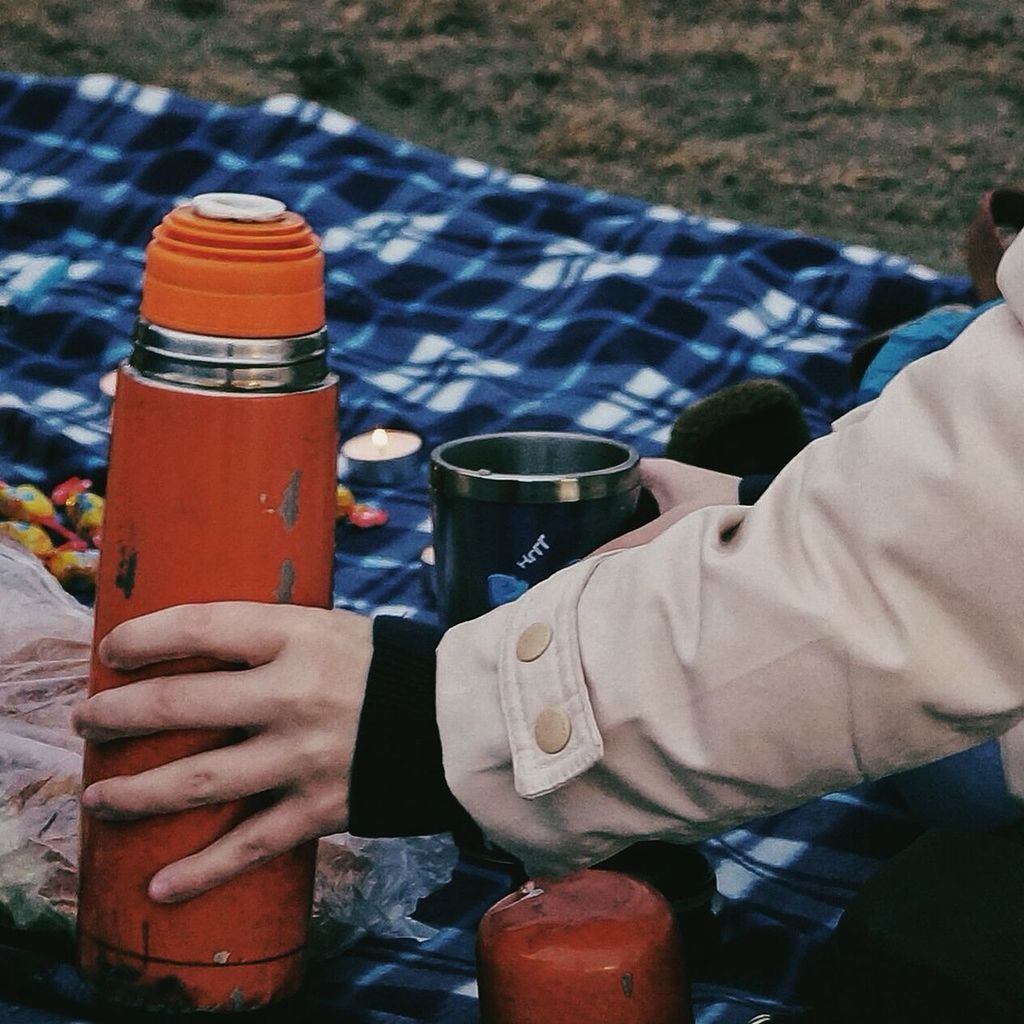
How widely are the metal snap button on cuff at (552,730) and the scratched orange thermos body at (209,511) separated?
0.13 metres

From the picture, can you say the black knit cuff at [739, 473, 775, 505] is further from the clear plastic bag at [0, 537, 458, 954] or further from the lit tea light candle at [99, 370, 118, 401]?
the lit tea light candle at [99, 370, 118, 401]

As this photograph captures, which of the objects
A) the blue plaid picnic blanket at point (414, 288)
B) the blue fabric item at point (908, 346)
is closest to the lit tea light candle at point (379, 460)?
the blue plaid picnic blanket at point (414, 288)

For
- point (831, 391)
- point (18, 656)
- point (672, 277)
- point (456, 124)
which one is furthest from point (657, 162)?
point (18, 656)

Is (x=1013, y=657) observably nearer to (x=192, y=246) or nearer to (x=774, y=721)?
(x=774, y=721)

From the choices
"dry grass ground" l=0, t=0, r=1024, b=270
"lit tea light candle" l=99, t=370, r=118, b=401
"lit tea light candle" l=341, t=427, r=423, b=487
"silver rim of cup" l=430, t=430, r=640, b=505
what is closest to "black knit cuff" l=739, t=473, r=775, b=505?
"silver rim of cup" l=430, t=430, r=640, b=505

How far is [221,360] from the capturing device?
2.04 feet

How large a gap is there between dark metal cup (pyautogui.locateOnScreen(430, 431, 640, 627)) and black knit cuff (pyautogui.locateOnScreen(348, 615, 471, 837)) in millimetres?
196

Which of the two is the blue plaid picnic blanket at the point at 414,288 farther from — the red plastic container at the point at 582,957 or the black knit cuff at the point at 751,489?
the red plastic container at the point at 582,957

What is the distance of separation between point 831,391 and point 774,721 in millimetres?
1277

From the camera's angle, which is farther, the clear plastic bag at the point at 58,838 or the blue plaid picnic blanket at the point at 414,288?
the blue plaid picnic blanket at the point at 414,288

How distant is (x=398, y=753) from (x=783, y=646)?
0.18m

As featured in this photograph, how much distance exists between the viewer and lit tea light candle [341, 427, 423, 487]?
1554 millimetres

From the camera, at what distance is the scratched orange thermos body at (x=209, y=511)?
0.62 meters

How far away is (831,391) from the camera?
1.80m
